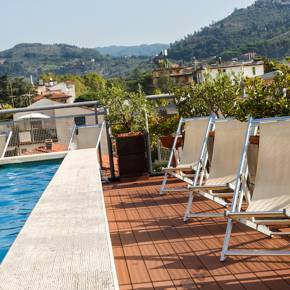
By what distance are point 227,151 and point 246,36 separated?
13117 cm

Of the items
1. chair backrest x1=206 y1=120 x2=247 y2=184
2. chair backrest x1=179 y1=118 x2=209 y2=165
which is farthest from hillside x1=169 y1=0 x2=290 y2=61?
chair backrest x1=206 y1=120 x2=247 y2=184

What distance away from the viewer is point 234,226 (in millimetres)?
4645

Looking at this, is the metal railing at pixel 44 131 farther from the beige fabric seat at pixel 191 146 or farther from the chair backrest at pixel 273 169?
the chair backrest at pixel 273 169

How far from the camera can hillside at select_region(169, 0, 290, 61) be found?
384 ft

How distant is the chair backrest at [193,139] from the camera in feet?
20.2

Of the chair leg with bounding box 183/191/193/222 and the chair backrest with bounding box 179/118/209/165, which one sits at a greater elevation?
the chair backrest with bounding box 179/118/209/165

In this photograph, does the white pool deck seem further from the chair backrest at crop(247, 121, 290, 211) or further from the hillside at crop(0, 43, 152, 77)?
the hillside at crop(0, 43, 152, 77)

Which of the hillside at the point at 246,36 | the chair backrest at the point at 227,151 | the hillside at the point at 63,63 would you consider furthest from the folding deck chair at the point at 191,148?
the hillside at the point at 63,63

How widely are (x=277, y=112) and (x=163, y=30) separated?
5098cm

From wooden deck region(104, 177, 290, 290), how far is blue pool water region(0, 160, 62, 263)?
1.22 metres

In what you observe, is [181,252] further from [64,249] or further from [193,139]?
[193,139]

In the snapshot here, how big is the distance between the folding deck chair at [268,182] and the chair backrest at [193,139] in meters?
1.92

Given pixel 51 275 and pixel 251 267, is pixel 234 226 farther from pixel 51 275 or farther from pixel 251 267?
pixel 51 275

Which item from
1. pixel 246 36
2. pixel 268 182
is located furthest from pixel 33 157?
pixel 246 36
